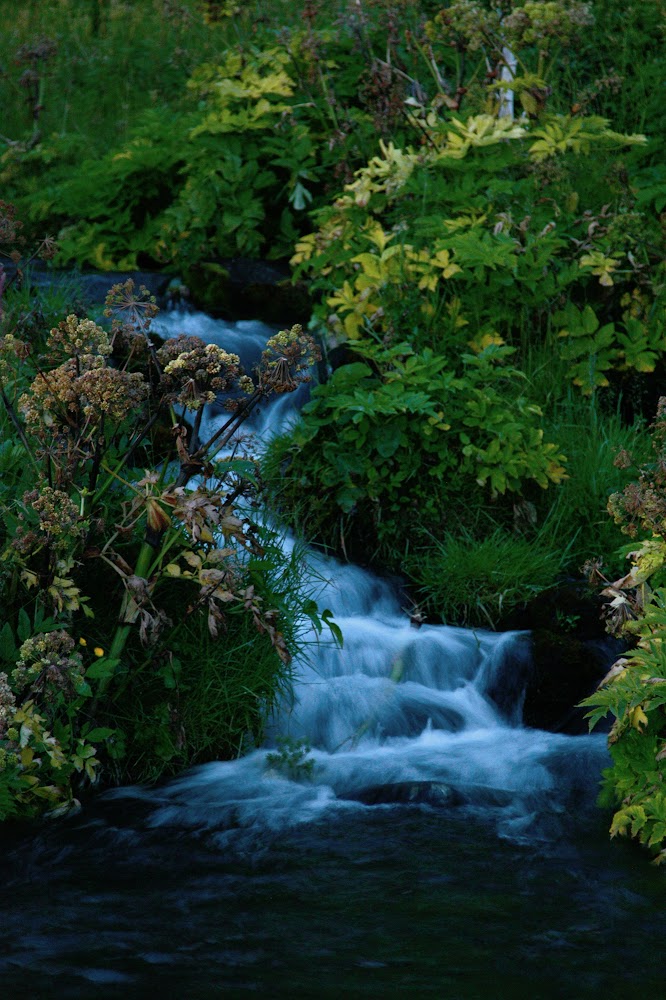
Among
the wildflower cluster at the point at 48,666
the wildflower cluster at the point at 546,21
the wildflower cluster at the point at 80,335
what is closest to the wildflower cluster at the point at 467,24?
the wildflower cluster at the point at 546,21

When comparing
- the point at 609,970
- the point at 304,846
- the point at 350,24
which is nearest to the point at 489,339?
the point at 350,24

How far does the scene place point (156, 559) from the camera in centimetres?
416

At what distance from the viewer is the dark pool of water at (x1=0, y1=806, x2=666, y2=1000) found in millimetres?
3047

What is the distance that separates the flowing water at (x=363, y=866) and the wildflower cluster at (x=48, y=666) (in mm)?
531

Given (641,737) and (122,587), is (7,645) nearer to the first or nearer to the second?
(122,587)

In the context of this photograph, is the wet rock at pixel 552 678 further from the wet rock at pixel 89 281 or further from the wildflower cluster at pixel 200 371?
the wet rock at pixel 89 281

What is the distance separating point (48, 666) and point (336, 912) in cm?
122

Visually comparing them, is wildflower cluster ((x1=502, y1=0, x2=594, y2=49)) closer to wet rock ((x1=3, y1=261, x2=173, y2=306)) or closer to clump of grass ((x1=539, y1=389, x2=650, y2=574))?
clump of grass ((x1=539, y1=389, x2=650, y2=574))

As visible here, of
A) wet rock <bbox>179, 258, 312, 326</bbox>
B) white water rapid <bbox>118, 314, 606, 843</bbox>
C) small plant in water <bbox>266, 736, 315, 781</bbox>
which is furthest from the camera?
wet rock <bbox>179, 258, 312, 326</bbox>

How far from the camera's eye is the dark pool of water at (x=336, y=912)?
3047 millimetres

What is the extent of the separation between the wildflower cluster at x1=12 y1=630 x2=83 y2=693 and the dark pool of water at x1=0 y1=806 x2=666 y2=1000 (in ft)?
1.74

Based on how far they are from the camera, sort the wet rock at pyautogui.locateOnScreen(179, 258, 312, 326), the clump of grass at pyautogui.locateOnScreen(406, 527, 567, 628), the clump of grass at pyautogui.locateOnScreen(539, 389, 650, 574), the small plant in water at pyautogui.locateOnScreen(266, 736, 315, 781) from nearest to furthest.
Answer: the small plant in water at pyautogui.locateOnScreen(266, 736, 315, 781) < the clump of grass at pyautogui.locateOnScreen(406, 527, 567, 628) < the clump of grass at pyautogui.locateOnScreen(539, 389, 650, 574) < the wet rock at pyautogui.locateOnScreen(179, 258, 312, 326)

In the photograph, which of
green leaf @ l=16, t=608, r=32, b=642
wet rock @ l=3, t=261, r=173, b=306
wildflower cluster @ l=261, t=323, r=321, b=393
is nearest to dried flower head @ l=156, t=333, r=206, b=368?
wildflower cluster @ l=261, t=323, r=321, b=393

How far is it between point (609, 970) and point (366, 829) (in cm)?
111
